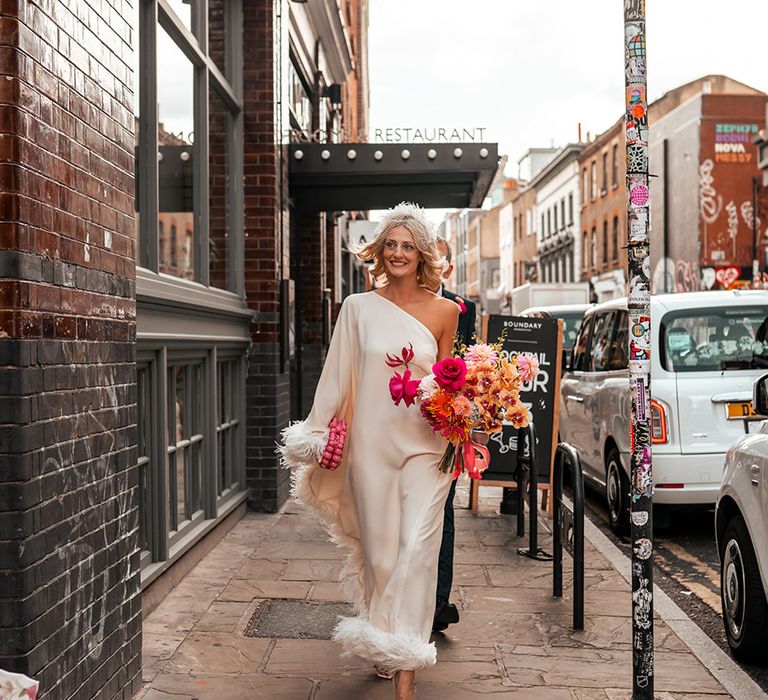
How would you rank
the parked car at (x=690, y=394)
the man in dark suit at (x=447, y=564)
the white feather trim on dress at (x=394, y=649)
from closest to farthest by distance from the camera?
the white feather trim on dress at (x=394, y=649) < the man in dark suit at (x=447, y=564) < the parked car at (x=690, y=394)

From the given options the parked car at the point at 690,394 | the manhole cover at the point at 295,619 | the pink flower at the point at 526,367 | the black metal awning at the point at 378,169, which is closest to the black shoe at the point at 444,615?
the manhole cover at the point at 295,619

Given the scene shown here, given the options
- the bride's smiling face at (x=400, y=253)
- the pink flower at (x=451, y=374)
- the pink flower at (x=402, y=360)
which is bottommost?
the pink flower at (x=451, y=374)

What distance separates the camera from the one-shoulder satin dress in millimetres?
4129

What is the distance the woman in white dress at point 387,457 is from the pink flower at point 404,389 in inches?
6.3

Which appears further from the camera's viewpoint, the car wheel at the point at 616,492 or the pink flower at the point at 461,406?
the car wheel at the point at 616,492

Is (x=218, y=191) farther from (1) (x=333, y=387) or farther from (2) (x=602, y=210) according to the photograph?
(2) (x=602, y=210)

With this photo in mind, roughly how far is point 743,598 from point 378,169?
684 cm

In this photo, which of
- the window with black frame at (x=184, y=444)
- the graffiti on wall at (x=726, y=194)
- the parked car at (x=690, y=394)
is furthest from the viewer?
the graffiti on wall at (x=726, y=194)

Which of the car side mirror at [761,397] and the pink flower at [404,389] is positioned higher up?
the pink flower at [404,389]

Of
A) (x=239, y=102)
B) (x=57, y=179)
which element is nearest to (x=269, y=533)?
(x=239, y=102)

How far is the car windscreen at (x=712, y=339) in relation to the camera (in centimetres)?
782

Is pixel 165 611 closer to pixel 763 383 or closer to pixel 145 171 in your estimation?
pixel 145 171

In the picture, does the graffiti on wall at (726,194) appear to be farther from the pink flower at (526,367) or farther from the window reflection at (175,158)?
the pink flower at (526,367)

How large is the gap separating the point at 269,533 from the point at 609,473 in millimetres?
2952
